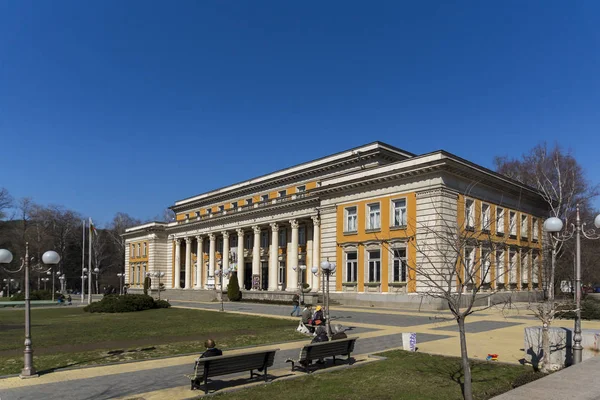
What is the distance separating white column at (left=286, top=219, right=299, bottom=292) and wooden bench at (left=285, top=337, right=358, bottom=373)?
37.4 m

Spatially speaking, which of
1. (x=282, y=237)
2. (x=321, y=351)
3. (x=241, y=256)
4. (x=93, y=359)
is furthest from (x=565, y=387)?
(x=241, y=256)

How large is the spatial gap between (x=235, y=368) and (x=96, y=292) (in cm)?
9647

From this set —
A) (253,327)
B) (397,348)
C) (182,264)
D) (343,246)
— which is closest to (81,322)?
(253,327)

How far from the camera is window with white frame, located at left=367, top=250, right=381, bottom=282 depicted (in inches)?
1542

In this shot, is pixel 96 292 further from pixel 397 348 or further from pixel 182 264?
pixel 397 348

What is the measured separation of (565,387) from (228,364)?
A: 6503 millimetres

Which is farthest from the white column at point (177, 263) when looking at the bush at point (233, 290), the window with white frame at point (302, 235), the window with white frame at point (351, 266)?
the window with white frame at point (351, 266)

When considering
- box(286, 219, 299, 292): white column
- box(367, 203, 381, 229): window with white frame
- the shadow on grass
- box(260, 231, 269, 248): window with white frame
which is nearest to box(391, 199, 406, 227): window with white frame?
box(367, 203, 381, 229): window with white frame

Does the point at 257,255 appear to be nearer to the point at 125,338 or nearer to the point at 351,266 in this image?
the point at 351,266

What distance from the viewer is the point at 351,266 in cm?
4147

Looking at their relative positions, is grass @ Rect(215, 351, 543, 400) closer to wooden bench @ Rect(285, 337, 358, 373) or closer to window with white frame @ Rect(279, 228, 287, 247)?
wooden bench @ Rect(285, 337, 358, 373)

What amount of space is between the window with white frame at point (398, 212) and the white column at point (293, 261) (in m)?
14.6

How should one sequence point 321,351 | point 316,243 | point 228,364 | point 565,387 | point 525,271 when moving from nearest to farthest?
point 565,387
point 228,364
point 321,351
point 525,271
point 316,243

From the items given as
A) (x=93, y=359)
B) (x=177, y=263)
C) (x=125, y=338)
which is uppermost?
(x=93, y=359)
